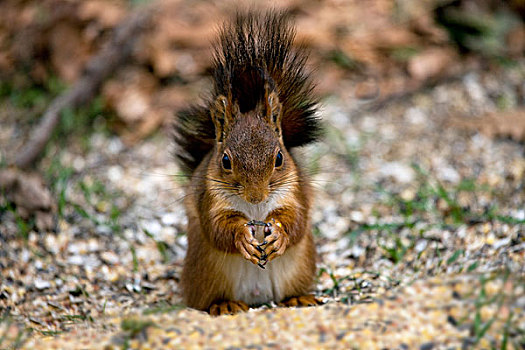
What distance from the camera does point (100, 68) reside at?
231 inches

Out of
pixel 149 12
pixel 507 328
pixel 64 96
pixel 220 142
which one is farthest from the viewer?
pixel 149 12

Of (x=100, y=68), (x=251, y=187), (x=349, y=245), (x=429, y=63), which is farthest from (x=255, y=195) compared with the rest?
(x=429, y=63)

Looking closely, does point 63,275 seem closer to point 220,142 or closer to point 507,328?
point 220,142

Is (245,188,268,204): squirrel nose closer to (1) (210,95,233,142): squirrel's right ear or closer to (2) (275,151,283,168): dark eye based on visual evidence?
(2) (275,151,283,168): dark eye

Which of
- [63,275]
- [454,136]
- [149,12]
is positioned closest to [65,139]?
[149,12]

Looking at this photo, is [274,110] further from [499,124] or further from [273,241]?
[499,124]

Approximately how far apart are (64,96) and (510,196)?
391 centimetres

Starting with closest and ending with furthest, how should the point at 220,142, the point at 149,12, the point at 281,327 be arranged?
the point at 281,327 → the point at 220,142 → the point at 149,12

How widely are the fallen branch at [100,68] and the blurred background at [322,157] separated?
0.07 ft

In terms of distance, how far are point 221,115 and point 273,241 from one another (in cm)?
70

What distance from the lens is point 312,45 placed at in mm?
6613

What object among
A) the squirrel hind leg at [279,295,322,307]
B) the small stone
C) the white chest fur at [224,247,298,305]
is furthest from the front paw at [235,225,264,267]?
the small stone

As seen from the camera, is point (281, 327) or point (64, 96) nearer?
point (281, 327)

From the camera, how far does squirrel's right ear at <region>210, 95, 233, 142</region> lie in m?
3.17
